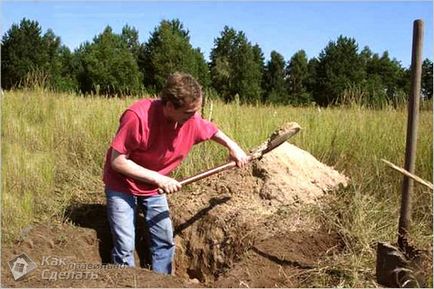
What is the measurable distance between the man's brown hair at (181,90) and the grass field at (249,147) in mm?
1314

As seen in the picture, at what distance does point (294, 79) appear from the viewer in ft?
125

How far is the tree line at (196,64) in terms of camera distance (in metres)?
28.5

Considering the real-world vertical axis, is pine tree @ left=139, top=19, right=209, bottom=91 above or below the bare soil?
above

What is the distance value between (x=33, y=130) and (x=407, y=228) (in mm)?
4095

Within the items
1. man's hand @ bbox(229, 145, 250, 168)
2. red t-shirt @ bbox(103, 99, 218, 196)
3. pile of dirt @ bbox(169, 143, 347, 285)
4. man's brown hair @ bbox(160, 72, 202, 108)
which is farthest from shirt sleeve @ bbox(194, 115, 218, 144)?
pile of dirt @ bbox(169, 143, 347, 285)

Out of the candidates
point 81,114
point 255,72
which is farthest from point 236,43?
point 81,114

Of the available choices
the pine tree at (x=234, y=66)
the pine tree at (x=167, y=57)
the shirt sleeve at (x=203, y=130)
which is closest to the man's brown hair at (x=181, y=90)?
the shirt sleeve at (x=203, y=130)

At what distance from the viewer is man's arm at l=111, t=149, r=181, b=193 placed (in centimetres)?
317

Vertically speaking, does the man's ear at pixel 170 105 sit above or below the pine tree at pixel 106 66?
below

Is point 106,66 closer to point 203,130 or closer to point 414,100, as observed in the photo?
point 203,130

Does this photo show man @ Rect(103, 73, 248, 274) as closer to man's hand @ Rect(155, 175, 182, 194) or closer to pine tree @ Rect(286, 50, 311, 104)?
man's hand @ Rect(155, 175, 182, 194)

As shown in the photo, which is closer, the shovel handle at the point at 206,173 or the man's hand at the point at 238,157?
the shovel handle at the point at 206,173

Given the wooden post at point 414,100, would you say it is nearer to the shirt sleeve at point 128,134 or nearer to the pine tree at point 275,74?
the shirt sleeve at point 128,134

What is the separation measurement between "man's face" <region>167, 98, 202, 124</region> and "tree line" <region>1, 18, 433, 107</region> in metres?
23.8
